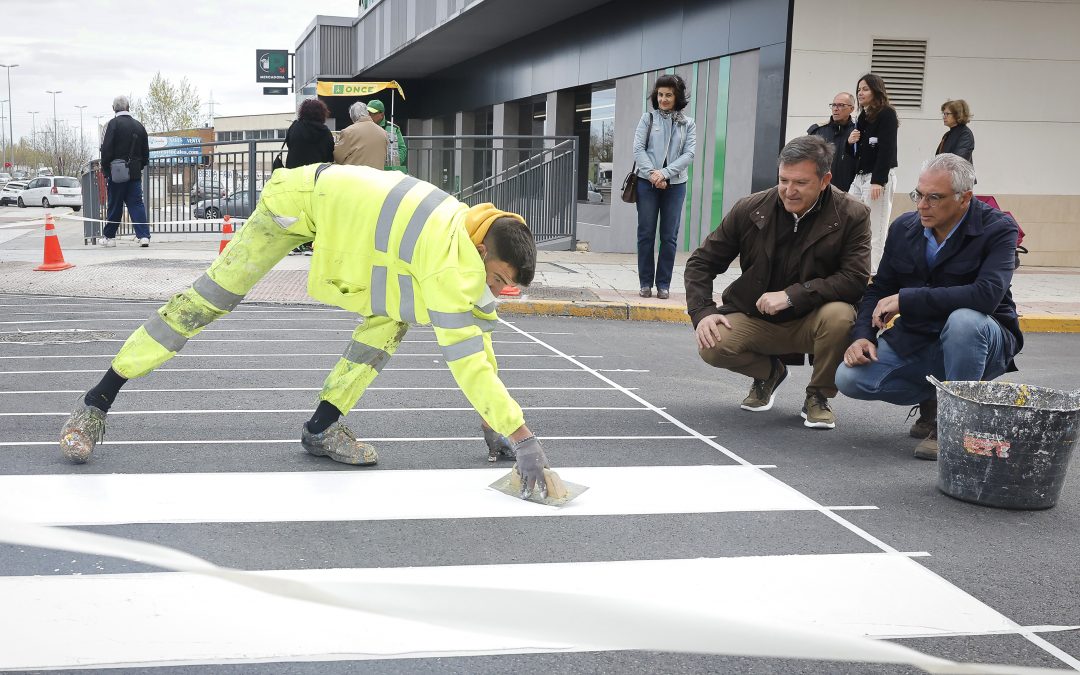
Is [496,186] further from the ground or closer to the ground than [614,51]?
closer to the ground

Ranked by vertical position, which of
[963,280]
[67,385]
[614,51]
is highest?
[614,51]

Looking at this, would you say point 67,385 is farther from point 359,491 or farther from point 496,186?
point 496,186

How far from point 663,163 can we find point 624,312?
1.55 metres

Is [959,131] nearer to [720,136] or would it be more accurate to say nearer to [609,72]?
[720,136]

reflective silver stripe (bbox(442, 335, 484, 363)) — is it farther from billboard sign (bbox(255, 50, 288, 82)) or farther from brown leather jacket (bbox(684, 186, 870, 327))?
billboard sign (bbox(255, 50, 288, 82))

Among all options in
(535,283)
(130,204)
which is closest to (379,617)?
(535,283)

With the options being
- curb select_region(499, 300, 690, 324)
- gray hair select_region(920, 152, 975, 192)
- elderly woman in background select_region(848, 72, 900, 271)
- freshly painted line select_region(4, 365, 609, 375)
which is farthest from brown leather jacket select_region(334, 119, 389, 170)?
gray hair select_region(920, 152, 975, 192)

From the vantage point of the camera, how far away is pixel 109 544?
336cm

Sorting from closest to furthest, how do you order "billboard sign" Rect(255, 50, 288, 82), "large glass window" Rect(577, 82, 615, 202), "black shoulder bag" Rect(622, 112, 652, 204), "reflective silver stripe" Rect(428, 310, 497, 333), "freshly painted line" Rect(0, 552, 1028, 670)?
"freshly painted line" Rect(0, 552, 1028, 670) → "reflective silver stripe" Rect(428, 310, 497, 333) → "black shoulder bag" Rect(622, 112, 652, 204) → "large glass window" Rect(577, 82, 615, 202) → "billboard sign" Rect(255, 50, 288, 82)

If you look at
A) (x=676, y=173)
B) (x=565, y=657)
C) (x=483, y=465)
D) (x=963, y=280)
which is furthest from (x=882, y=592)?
(x=676, y=173)

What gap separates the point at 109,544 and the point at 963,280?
3.92m

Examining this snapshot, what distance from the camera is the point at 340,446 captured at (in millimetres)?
4418

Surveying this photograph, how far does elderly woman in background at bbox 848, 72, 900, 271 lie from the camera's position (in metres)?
9.59

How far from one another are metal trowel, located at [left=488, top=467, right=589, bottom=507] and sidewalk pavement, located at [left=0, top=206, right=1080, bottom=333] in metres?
5.39
